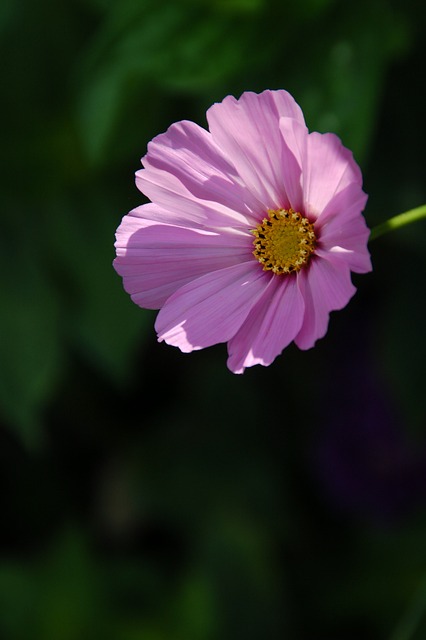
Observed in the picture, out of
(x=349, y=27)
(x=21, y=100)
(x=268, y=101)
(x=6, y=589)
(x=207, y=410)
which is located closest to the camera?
(x=268, y=101)

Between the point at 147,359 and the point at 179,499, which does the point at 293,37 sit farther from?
the point at 179,499

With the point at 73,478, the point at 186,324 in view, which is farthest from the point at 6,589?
the point at 186,324

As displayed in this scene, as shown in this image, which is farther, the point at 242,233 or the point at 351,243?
the point at 242,233

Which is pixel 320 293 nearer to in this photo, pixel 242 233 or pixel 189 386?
pixel 242 233

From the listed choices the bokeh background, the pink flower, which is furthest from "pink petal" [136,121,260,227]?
the bokeh background

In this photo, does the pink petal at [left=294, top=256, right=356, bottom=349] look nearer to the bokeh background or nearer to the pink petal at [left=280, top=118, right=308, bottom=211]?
the pink petal at [left=280, top=118, right=308, bottom=211]

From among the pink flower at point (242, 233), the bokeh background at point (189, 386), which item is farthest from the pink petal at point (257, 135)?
the bokeh background at point (189, 386)

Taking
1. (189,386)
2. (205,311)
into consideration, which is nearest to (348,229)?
(205,311)
